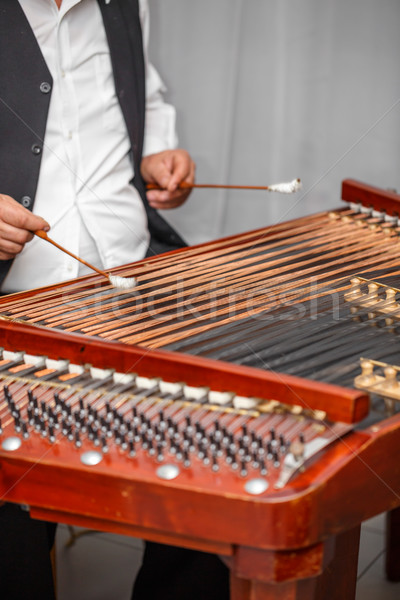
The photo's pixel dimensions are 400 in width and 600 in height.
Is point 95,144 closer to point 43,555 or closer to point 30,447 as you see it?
point 43,555

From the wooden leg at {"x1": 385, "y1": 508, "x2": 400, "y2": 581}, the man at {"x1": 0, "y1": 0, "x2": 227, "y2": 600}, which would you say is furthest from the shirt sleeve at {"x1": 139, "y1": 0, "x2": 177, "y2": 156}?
the wooden leg at {"x1": 385, "y1": 508, "x2": 400, "y2": 581}

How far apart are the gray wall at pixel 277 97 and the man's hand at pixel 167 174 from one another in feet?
4.08

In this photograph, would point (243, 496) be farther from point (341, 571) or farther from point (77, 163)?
point (77, 163)

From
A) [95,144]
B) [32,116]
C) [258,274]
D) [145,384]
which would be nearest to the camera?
[145,384]

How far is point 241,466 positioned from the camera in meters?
1.01

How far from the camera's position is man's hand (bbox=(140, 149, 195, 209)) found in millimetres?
2172

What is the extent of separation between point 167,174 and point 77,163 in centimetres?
27

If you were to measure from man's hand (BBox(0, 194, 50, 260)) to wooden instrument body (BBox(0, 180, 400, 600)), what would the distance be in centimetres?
60

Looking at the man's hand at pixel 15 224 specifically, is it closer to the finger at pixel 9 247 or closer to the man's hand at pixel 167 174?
the finger at pixel 9 247

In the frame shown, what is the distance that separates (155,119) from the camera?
2.38m

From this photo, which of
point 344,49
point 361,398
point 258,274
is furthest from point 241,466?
point 344,49

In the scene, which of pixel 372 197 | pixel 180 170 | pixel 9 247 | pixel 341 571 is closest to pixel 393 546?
pixel 341 571

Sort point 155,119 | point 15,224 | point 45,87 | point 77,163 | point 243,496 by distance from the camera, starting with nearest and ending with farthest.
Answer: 1. point 243,496
2. point 15,224
3. point 45,87
4. point 77,163
5. point 155,119

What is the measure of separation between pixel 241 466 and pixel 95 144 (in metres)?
1.29
